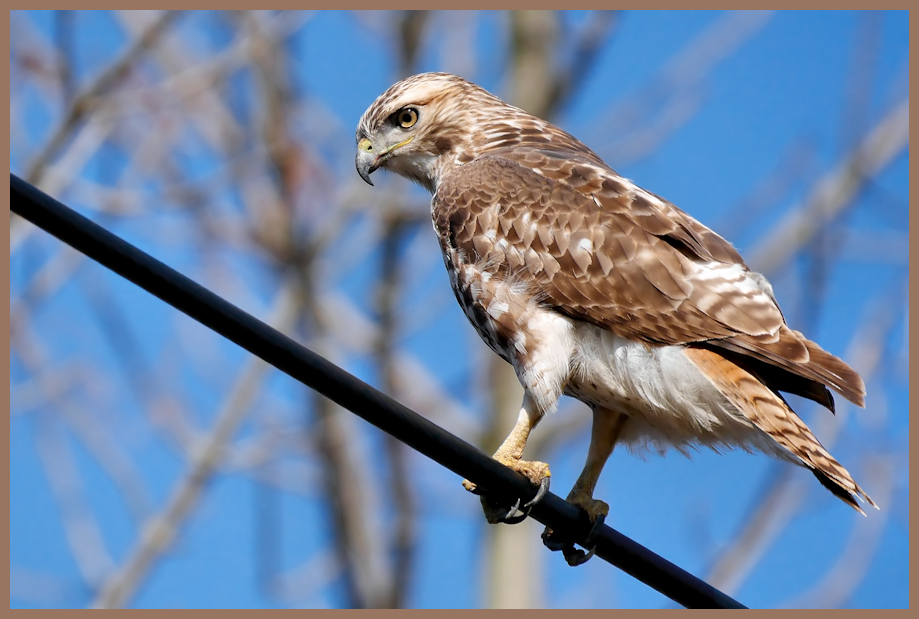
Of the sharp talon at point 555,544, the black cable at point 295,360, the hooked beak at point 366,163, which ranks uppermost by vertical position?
the hooked beak at point 366,163

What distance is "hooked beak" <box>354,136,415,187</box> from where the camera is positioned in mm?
5973

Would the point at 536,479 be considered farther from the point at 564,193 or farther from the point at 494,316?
the point at 564,193

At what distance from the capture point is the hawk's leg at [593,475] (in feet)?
16.4

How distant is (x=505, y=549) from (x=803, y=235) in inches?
185

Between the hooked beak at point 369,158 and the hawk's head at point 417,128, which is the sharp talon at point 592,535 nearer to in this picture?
the hawk's head at point 417,128

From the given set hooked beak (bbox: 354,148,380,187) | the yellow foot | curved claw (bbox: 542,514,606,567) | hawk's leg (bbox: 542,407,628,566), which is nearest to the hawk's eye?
hooked beak (bbox: 354,148,380,187)

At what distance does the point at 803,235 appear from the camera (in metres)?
12.5

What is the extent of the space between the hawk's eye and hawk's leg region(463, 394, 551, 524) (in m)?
1.86

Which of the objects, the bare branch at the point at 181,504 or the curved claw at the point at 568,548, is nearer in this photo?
the curved claw at the point at 568,548

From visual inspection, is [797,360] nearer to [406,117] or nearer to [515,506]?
[515,506]

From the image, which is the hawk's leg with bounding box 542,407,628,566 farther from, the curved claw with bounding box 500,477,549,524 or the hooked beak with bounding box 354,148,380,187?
the hooked beak with bounding box 354,148,380,187

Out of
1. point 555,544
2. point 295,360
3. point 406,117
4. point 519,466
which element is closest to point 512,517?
point 519,466

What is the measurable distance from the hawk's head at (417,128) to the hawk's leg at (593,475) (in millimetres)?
1534

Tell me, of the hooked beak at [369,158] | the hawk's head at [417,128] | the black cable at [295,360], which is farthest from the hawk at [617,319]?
the black cable at [295,360]
